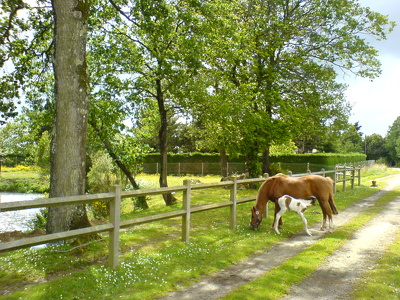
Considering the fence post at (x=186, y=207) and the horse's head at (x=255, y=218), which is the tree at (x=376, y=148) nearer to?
the horse's head at (x=255, y=218)

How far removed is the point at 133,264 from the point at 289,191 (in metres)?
4.80

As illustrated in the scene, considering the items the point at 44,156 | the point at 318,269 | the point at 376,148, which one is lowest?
the point at 318,269

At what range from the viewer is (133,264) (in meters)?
6.49

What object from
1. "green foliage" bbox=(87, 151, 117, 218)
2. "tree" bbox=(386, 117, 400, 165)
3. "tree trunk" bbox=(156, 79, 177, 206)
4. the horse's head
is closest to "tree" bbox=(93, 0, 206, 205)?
"tree trunk" bbox=(156, 79, 177, 206)

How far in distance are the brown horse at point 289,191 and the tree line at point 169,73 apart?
4591 mm

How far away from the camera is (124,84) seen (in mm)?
15273

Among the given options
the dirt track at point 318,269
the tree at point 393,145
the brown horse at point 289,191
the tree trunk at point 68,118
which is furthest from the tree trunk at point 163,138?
the tree at point 393,145

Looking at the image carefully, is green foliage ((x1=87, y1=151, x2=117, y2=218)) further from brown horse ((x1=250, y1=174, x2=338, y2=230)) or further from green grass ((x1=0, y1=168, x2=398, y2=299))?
brown horse ((x1=250, y1=174, x2=338, y2=230))

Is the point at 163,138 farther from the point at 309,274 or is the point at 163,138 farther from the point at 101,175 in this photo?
the point at 309,274

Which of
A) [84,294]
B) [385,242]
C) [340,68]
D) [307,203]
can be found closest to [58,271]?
[84,294]

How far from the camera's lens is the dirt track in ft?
17.5

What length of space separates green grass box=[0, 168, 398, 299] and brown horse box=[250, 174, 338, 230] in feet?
1.84

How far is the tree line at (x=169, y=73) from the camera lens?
24.2ft

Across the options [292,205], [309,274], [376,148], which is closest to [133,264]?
[309,274]
